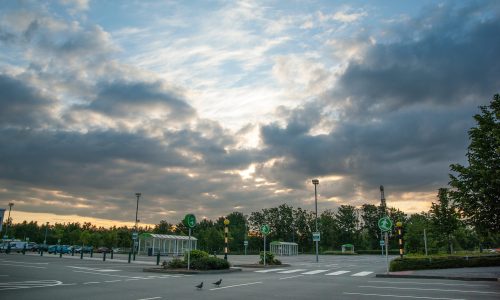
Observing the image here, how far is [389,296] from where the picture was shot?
11523 millimetres

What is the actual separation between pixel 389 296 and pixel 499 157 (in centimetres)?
1607

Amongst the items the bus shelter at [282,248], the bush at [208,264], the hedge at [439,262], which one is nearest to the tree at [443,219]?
the hedge at [439,262]

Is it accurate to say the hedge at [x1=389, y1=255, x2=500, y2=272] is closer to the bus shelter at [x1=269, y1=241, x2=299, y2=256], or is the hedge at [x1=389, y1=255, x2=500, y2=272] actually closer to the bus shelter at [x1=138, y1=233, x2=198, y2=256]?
the bus shelter at [x1=138, y1=233, x2=198, y2=256]

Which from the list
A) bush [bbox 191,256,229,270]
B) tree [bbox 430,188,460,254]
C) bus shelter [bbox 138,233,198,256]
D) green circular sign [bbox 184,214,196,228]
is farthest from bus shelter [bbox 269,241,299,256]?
green circular sign [bbox 184,214,196,228]

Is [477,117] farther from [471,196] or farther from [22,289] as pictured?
[22,289]

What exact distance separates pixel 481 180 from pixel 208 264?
17107 mm

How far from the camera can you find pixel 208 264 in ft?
73.4

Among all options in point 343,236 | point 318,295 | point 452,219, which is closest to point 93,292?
point 318,295

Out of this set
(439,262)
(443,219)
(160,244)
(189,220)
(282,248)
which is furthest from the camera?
(282,248)

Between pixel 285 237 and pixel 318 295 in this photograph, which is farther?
pixel 285 237

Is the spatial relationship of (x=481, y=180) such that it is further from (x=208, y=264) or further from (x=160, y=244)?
(x=160, y=244)

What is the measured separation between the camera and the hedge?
22688 mm

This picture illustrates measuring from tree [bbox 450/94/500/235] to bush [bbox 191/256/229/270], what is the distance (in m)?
15.8

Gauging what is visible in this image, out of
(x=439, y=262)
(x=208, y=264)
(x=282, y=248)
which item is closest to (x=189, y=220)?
(x=208, y=264)
